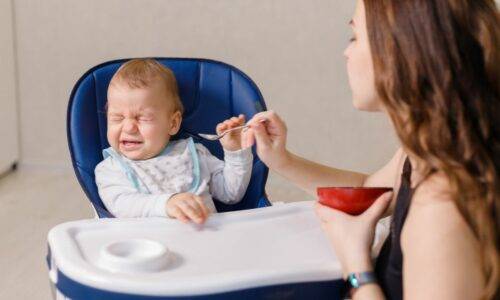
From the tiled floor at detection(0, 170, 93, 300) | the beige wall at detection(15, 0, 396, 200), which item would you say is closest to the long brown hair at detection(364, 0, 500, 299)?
the tiled floor at detection(0, 170, 93, 300)

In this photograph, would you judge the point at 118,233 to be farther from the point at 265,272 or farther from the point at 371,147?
the point at 371,147

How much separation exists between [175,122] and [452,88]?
2.53 feet

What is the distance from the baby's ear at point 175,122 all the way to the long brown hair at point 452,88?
→ 0.69m

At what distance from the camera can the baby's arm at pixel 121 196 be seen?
1.35 m

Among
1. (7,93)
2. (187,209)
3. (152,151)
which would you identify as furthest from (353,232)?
(7,93)

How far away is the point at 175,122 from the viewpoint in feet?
5.11

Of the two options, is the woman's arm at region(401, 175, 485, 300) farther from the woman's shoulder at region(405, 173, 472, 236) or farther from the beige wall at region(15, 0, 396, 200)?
the beige wall at region(15, 0, 396, 200)

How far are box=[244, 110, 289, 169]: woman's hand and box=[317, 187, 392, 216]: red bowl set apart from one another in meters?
0.23

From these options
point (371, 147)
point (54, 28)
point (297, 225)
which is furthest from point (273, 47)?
point (297, 225)

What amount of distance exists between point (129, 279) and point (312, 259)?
0.29 meters

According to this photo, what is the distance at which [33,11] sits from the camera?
2.80 m

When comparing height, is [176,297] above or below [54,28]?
below

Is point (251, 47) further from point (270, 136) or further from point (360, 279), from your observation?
point (360, 279)

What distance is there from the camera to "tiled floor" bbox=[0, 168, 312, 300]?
2.06 metres
